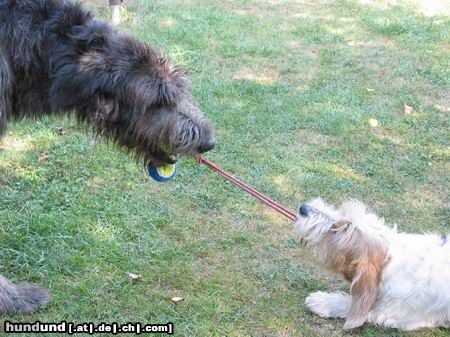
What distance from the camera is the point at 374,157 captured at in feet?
17.1

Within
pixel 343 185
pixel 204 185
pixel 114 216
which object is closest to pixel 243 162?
pixel 204 185

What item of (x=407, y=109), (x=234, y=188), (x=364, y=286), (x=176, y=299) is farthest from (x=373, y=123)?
(x=176, y=299)

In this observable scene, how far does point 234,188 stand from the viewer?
15.5 ft

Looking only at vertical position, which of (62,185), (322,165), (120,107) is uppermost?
(120,107)

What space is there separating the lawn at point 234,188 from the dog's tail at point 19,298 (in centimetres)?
6

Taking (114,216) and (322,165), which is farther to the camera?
(322,165)

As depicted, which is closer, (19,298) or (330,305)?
(19,298)

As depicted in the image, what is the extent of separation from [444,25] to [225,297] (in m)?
6.52

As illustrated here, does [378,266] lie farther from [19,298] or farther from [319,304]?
[19,298]

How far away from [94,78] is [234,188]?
2114 millimetres

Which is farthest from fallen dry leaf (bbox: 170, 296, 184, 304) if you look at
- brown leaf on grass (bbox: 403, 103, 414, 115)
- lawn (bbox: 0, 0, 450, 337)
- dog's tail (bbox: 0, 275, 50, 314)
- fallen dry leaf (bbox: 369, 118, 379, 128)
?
brown leaf on grass (bbox: 403, 103, 414, 115)

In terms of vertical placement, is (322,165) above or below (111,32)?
below

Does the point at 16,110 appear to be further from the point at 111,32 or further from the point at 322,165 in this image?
the point at 322,165

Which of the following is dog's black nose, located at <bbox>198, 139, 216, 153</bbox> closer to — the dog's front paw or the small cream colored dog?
the small cream colored dog
